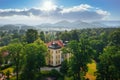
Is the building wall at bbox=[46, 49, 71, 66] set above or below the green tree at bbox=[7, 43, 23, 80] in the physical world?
below

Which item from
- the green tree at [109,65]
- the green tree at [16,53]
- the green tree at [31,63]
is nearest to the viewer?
the green tree at [109,65]

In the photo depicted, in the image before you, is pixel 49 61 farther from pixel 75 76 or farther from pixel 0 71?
pixel 75 76

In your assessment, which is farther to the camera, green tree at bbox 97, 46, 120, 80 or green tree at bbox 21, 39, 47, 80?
green tree at bbox 21, 39, 47, 80

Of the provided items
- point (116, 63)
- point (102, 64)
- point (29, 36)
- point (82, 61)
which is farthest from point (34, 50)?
point (29, 36)

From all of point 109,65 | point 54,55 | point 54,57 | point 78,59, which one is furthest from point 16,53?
point 109,65

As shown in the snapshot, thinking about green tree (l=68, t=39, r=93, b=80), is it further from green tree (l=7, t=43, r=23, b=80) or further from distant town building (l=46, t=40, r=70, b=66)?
distant town building (l=46, t=40, r=70, b=66)

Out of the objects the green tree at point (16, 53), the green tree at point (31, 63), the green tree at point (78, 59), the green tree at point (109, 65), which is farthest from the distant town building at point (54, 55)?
the green tree at point (109, 65)

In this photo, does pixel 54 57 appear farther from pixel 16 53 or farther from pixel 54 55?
pixel 16 53

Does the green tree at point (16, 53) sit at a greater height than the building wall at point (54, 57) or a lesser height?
greater

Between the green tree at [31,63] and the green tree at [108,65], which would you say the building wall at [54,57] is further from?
the green tree at [108,65]

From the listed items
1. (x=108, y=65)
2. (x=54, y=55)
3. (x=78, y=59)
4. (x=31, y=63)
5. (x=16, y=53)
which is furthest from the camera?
(x=54, y=55)

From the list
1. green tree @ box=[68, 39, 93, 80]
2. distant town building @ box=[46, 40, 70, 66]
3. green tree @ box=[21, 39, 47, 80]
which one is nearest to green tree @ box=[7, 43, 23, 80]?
green tree @ box=[21, 39, 47, 80]
